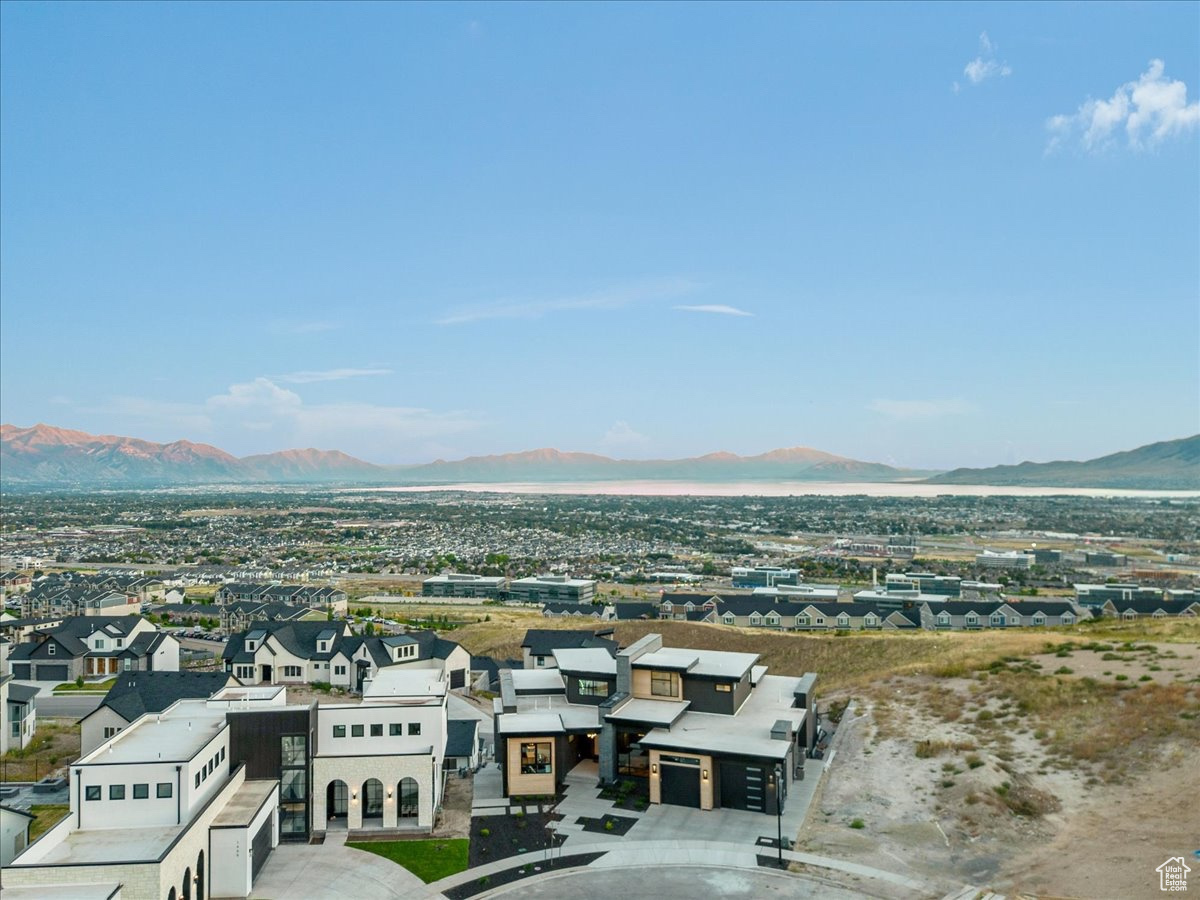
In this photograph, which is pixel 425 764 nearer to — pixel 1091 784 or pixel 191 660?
pixel 1091 784

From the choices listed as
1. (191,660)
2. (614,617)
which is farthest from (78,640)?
(614,617)

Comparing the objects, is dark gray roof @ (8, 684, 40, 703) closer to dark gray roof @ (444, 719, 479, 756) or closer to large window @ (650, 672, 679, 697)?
dark gray roof @ (444, 719, 479, 756)

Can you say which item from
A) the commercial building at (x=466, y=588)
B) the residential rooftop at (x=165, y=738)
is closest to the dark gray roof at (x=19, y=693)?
the residential rooftop at (x=165, y=738)

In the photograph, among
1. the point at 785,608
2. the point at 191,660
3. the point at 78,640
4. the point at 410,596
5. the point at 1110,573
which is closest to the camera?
the point at 78,640

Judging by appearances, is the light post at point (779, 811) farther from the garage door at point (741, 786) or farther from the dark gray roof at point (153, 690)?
the dark gray roof at point (153, 690)

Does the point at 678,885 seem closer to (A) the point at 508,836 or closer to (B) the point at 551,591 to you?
(A) the point at 508,836
